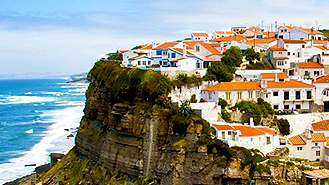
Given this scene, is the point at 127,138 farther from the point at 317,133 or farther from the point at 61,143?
the point at 61,143

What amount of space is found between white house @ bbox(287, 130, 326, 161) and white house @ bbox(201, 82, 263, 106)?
775cm

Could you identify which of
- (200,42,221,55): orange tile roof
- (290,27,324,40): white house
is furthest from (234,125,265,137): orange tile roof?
(290,27,324,40): white house

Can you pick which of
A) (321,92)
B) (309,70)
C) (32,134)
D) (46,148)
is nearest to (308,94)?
(321,92)

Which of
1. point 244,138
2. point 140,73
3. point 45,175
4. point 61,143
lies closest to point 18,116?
point 61,143

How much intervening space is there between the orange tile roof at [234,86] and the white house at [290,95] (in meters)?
0.81

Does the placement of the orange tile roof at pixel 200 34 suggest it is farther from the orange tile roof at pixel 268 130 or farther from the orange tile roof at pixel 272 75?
the orange tile roof at pixel 268 130

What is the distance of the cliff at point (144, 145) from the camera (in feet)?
96.8

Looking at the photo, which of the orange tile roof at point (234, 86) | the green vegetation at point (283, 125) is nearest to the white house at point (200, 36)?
the orange tile roof at point (234, 86)

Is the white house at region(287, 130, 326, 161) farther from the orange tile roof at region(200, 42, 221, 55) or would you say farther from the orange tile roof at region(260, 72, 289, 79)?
the orange tile roof at region(200, 42, 221, 55)

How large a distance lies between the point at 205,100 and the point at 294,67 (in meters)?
13.0

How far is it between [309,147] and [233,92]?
907 cm

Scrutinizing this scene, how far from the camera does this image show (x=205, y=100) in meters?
39.4

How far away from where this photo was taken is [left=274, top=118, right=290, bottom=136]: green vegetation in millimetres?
34875

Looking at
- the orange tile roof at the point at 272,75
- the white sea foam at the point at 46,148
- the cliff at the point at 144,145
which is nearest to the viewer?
the cliff at the point at 144,145
